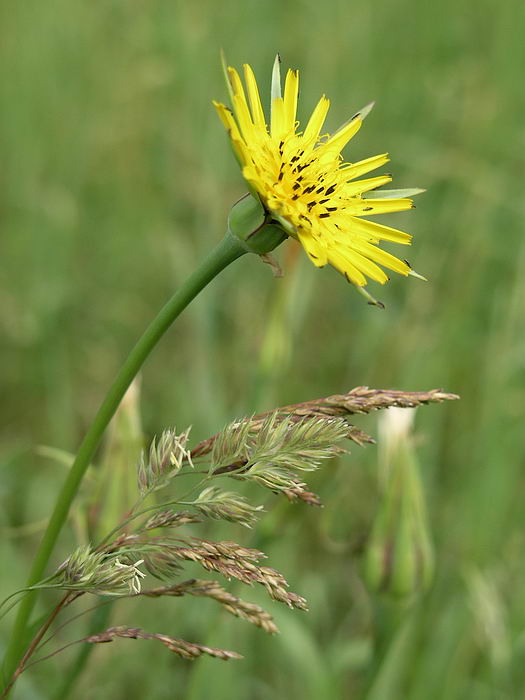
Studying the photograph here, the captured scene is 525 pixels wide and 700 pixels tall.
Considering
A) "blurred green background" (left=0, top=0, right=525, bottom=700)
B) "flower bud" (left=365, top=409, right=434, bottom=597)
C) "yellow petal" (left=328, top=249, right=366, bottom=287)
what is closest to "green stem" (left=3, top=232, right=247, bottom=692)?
"yellow petal" (left=328, top=249, right=366, bottom=287)

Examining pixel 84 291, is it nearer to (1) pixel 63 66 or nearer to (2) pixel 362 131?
(1) pixel 63 66

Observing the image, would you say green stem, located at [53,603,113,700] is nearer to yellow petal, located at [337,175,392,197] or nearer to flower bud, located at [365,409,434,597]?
flower bud, located at [365,409,434,597]

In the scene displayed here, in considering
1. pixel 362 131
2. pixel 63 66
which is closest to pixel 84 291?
pixel 63 66

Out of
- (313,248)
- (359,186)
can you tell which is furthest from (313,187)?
(313,248)

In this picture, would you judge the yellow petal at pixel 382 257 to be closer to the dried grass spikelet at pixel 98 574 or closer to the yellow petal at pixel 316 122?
the yellow petal at pixel 316 122

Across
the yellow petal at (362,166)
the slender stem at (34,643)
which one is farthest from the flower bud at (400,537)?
the slender stem at (34,643)

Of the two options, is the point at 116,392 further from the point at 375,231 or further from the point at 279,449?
the point at 375,231
